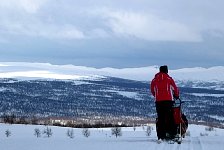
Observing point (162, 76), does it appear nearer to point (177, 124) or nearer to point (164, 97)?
point (164, 97)

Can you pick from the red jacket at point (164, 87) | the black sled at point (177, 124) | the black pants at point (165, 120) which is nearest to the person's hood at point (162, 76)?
the red jacket at point (164, 87)

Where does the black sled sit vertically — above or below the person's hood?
below

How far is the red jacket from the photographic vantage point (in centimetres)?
1681

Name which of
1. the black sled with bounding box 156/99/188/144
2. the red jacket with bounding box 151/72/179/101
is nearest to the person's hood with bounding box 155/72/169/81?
the red jacket with bounding box 151/72/179/101

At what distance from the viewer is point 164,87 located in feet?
55.2

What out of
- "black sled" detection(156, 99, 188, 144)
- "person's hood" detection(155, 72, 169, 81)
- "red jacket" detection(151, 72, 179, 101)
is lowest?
"black sled" detection(156, 99, 188, 144)

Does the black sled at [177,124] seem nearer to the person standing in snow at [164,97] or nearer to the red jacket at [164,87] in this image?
the person standing in snow at [164,97]

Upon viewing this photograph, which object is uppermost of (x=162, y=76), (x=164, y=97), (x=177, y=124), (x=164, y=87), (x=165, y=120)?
(x=162, y=76)

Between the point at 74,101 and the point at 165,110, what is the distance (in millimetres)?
182873

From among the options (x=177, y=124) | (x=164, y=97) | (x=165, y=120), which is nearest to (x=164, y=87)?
(x=164, y=97)

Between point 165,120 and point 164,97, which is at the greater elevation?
point 164,97

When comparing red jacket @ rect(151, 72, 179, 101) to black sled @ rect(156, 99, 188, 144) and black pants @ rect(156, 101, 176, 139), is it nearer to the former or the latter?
black pants @ rect(156, 101, 176, 139)

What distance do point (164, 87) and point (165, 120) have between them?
3.46 feet

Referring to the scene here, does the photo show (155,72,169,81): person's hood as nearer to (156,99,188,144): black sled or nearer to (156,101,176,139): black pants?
(156,101,176,139): black pants
